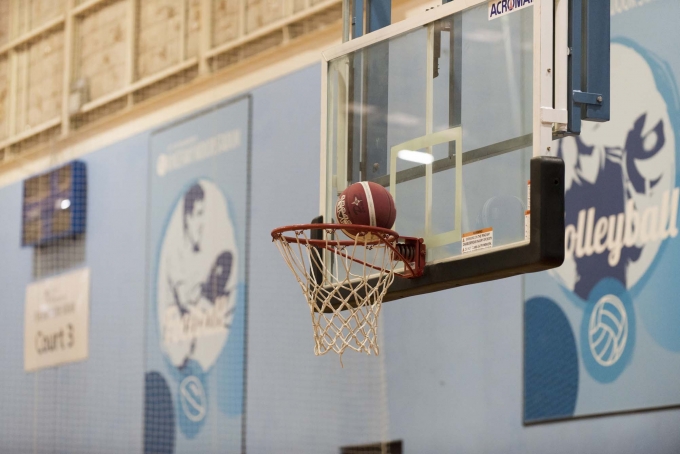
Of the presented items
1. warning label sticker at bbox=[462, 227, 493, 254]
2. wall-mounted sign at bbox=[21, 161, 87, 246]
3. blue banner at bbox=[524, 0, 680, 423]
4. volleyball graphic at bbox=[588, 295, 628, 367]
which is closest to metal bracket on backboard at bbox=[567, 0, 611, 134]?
warning label sticker at bbox=[462, 227, 493, 254]

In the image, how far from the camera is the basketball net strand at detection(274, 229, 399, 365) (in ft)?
12.8

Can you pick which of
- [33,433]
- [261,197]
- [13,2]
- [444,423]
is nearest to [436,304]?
[444,423]

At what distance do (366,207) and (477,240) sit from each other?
1.42 ft

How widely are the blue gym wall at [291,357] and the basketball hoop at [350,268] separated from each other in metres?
2.02

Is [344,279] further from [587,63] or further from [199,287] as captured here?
[199,287]

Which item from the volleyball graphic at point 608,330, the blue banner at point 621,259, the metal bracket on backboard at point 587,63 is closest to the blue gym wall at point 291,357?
the blue banner at point 621,259

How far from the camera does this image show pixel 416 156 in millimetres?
4062

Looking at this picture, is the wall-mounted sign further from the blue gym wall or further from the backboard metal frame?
the backboard metal frame

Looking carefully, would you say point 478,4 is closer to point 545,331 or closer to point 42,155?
point 545,331

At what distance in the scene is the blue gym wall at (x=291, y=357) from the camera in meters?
5.91

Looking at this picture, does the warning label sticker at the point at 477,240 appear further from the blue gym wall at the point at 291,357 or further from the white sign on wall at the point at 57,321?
the white sign on wall at the point at 57,321

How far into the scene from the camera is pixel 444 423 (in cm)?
627

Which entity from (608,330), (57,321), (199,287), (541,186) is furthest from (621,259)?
(57,321)

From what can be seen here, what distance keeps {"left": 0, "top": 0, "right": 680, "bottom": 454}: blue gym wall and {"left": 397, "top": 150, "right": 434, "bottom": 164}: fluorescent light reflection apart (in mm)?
2022
